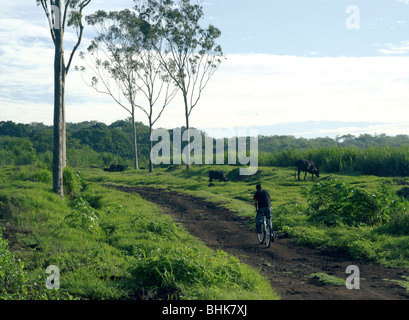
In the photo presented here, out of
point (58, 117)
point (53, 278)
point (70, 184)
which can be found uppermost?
point (58, 117)

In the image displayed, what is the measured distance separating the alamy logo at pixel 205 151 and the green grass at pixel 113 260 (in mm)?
19402

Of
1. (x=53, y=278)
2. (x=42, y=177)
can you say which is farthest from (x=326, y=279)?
(x=42, y=177)

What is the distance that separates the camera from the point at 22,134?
72.2 meters

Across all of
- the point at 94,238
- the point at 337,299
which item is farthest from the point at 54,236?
the point at 337,299

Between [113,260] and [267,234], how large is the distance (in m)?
4.53

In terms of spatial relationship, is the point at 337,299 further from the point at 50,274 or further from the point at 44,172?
the point at 44,172

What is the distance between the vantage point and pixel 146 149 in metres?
76.6

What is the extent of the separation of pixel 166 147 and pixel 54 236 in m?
58.9

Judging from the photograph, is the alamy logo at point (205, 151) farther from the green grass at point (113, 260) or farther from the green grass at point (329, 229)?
the green grass at point (113, 260)

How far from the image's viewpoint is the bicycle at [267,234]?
11.4 meters

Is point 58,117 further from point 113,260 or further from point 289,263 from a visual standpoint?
point 289,263

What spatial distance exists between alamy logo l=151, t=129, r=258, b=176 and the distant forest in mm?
1842

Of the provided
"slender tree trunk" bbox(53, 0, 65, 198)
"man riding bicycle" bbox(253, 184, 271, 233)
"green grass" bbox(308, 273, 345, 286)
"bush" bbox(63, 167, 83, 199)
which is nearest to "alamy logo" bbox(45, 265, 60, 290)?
"green grass" bbox(308, 273, 345, 286)

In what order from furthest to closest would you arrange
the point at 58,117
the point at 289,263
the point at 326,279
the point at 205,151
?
1. the point at 205,151
2. the point at 58,117
3. the point at 289,263
4. the point at 326,279
